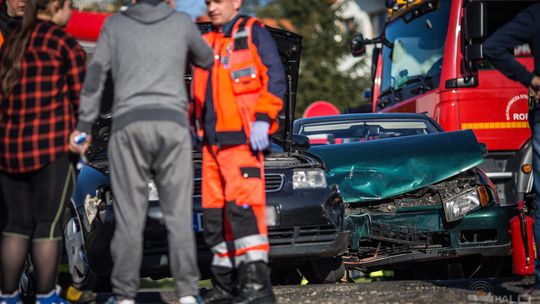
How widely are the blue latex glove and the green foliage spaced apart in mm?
42783

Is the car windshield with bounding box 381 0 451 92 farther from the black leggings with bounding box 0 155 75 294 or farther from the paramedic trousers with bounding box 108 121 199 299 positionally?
the black leggings with bounding box 0 155 75 294

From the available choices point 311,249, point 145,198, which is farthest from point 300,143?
point 145,198

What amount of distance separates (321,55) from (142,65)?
46307mm

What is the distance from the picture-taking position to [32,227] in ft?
19.0

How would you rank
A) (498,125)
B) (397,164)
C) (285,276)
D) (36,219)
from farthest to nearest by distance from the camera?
(498,125), (285,276), (397,164), (36,219)

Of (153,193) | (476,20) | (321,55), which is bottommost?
(321,55)

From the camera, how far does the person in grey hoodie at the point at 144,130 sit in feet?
18.1

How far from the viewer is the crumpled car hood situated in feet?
27.6

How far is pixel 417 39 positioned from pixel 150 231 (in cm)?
631

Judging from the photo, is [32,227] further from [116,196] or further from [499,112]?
[499,112]

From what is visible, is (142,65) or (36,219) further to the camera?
(36,219)

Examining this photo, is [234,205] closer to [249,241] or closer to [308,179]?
[249,241]

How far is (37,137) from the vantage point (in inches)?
222

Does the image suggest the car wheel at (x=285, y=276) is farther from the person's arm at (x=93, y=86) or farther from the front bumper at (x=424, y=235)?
the person's arm at (x=93, y=86)
